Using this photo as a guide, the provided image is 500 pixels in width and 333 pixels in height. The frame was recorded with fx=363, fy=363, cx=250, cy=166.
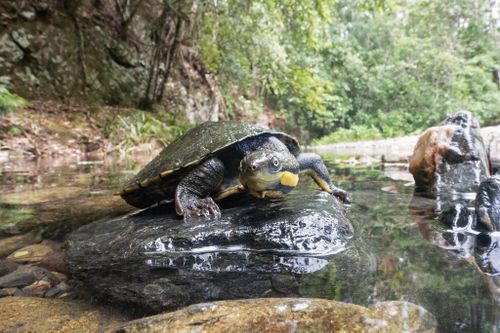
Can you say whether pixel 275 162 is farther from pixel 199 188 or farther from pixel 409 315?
pixel 409 315

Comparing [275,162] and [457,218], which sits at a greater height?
[275,162]

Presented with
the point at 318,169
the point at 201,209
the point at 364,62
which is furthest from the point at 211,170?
the point at 364,62

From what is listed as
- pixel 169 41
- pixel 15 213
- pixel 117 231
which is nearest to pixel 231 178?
pixel 117 231

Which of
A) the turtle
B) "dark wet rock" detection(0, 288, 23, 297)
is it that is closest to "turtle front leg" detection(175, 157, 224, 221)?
the turtle

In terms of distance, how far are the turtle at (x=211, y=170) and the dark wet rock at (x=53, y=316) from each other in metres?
0.84

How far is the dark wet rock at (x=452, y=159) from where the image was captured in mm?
3283

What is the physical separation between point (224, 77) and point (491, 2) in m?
16.6

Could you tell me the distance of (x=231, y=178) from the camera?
237 centimetres

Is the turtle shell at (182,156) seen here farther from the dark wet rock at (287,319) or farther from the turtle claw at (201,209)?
the dark wet rock at (287,319)

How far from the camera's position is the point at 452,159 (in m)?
3.35

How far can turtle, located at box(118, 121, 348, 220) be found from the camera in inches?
74.2

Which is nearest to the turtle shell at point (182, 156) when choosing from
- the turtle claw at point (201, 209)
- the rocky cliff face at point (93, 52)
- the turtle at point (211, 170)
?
the turtle at point (211, 170)

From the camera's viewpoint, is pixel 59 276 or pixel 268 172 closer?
pixel 59 276

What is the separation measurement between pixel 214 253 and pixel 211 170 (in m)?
0.57
